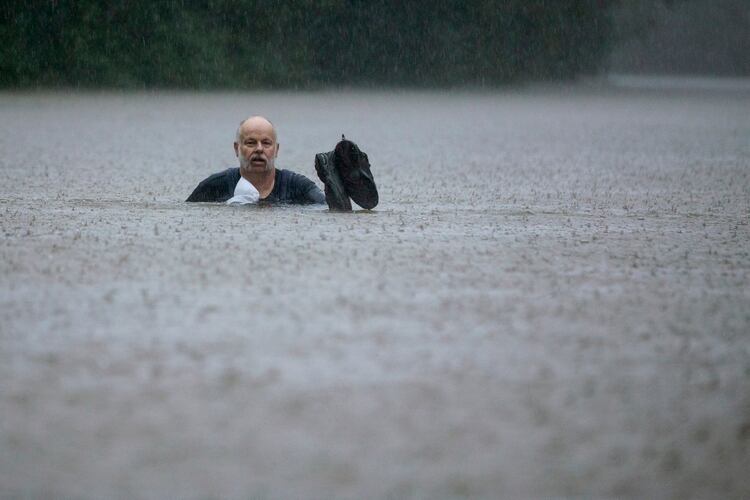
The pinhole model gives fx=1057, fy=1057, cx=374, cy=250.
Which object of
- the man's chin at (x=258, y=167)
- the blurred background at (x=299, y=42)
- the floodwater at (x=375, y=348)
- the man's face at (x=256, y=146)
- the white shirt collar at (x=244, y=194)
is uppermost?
the blurred background at (x=299, y=42)

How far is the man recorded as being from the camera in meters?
3.19

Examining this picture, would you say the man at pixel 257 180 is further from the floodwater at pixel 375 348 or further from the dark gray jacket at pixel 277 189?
the floodwater at pixel 375 348

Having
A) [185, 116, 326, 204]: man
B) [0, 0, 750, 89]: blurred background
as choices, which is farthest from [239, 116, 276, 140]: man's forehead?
[0, 0, 750, 89]: blurred background

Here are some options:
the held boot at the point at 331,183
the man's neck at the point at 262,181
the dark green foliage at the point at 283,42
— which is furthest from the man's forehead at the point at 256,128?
the dark green foliage at the point at 283,42

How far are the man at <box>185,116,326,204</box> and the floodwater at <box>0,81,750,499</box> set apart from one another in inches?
5.8

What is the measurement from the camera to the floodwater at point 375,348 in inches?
44.7

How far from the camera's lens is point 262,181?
3.25 meters

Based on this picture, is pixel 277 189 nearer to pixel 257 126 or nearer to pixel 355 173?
pixel 257 126

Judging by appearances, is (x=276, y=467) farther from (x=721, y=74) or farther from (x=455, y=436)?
(x=721, y=74)

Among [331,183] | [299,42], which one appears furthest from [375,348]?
[299,42]

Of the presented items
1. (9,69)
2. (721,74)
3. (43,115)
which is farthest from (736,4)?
(43,115)

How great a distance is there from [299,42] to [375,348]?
15.3 m

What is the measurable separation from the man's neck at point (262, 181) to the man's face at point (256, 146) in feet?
0.04

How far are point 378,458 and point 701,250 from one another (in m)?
1.53
